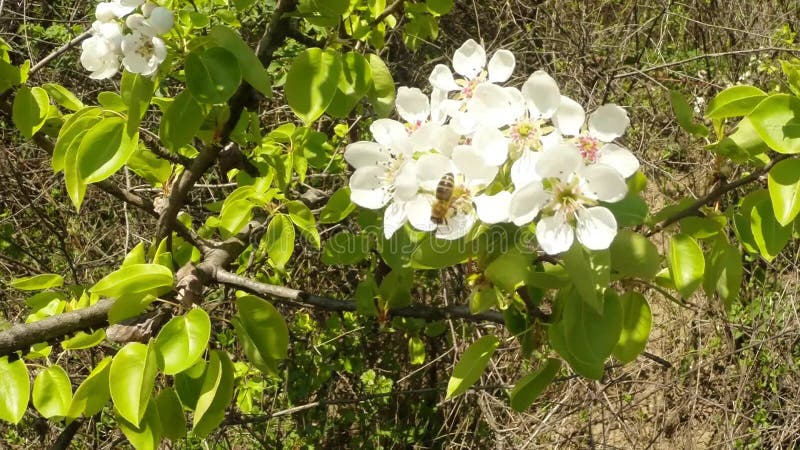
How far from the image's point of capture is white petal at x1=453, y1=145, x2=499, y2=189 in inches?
33.0

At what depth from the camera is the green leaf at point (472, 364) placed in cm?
110

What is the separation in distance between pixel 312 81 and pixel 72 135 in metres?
0.41

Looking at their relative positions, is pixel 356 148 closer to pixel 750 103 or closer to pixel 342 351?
pixel 750 103

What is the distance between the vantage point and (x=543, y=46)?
3.53 metres

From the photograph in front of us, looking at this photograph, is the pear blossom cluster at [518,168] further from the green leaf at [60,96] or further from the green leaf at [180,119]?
the green leaf at [60,96]

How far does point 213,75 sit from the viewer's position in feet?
3.36

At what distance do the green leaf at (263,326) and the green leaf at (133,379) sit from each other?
163 millimetres

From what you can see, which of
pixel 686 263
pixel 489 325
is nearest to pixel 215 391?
pixel 686 263

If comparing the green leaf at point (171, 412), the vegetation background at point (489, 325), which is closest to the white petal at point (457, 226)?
the green leaf at point (171, 412)

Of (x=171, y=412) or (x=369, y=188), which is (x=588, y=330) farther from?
(x=171, y=412)

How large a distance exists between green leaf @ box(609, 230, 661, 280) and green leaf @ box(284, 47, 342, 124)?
0.48m

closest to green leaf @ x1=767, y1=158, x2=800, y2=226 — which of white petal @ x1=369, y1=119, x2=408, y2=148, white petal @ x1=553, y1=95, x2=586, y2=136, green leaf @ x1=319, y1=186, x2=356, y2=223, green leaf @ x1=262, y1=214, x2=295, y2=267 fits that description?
white petal @ x1=553, y1=95, x2=586, y2=136

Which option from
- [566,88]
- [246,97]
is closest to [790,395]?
[566,88]

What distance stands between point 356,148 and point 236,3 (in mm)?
315
